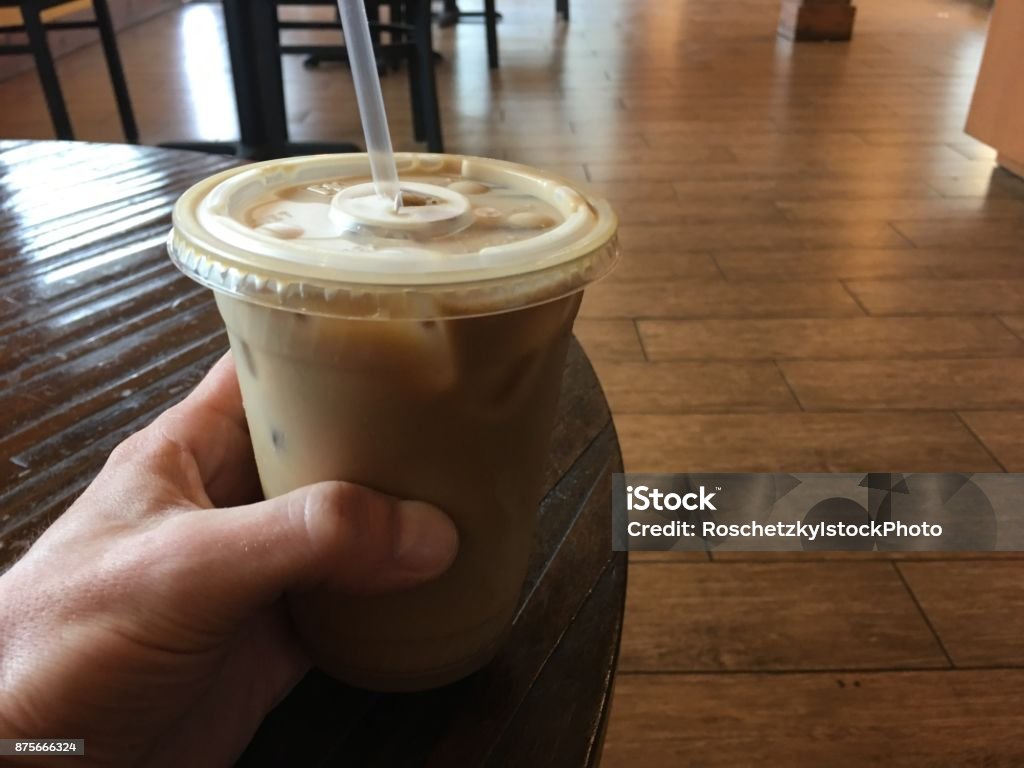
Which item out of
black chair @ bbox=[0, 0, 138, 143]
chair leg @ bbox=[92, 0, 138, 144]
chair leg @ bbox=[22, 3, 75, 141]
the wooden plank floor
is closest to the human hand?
the wooden plank floor

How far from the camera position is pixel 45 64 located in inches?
95.7

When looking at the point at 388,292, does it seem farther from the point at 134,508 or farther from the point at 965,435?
the point at 965,435

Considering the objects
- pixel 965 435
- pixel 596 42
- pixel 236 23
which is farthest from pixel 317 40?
pixel 965 435

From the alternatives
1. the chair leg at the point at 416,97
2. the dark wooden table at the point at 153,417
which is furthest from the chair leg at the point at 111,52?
the dark wooden table at the point at 153,417

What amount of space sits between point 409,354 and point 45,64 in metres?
2.58

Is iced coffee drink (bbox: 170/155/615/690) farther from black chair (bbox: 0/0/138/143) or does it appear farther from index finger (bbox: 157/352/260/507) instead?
black chair (bbox: 0/0/138/143)

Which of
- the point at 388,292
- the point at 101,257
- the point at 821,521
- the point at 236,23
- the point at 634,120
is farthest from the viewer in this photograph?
the point at 634,120

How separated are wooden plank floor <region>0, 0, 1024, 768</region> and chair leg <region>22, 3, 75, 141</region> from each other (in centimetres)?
62

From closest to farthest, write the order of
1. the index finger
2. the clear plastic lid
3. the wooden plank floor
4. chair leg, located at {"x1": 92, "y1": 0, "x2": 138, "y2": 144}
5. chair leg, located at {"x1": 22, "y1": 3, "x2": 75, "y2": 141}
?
the clear plastic lid
the index finger
the wooden plank floor
chair leg, located at {"x1": 22, "y1": 3, "x2": 75, "y2": 141}
chair leg, located at {"x1": 92, "y1": 0, "x2": 138, "y2": 144}

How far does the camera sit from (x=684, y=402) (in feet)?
5.07

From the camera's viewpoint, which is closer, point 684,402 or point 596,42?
point 684,402

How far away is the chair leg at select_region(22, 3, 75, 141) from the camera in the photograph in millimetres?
2373

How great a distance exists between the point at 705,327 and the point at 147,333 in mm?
1280

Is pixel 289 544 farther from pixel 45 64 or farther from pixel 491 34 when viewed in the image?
pixel 491 34
